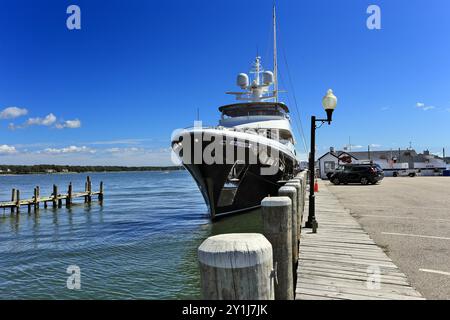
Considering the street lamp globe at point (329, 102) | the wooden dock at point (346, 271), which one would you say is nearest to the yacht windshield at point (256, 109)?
the street lamp globe at point (329, 102)

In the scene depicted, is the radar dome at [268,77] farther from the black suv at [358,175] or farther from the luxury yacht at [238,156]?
the black suv at [358,175]

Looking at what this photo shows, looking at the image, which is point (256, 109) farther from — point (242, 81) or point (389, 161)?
point (389, 161)

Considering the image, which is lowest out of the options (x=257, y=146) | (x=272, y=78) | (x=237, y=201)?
(x=237, y=201)

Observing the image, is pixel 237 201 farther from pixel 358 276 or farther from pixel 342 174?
pixel 342 174

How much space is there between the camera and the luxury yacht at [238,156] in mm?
15391

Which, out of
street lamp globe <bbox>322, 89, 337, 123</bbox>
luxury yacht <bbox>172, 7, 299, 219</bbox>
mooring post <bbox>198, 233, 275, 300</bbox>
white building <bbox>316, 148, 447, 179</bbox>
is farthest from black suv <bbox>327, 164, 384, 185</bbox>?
mooring post <bbox>198, 233, 275, 300</bbox>

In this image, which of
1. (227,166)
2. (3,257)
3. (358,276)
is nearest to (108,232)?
(3,257)

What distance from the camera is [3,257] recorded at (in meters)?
12.4

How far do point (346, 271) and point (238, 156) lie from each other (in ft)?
36.5

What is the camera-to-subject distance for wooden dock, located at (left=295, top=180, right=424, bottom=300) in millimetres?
4164

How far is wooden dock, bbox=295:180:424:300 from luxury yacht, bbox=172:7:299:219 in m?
8.20

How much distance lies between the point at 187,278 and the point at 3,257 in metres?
7.96

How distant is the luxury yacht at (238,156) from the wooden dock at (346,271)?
8.20 meters

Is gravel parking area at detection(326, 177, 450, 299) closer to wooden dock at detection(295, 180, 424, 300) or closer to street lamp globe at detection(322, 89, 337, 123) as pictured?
wooden dock at detection(295, 180, 424, 300)
